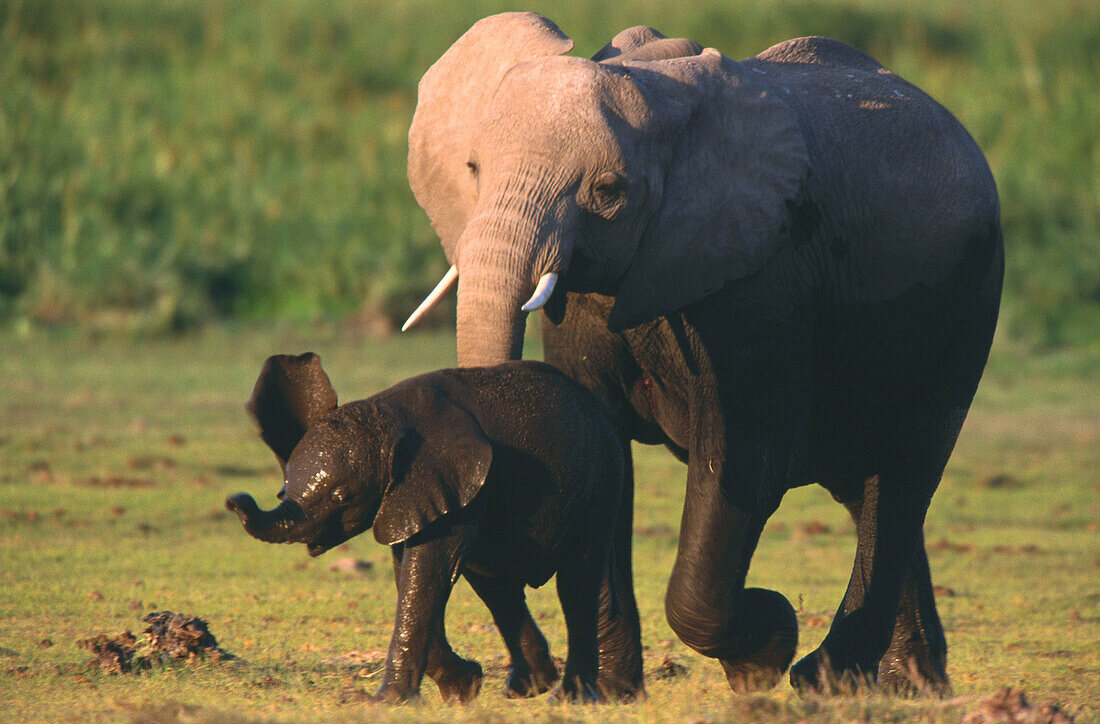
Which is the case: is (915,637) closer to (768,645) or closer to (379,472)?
(768,645)

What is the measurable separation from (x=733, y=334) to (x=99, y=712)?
207 centimetres

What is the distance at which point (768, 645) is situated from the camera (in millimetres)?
5379

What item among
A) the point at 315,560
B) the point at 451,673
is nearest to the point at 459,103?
the point at 451,673

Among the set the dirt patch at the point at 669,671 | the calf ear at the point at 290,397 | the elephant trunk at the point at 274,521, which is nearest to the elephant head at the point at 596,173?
the calf ear at the point at 290,397

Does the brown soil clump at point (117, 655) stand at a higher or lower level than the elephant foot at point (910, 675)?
higher

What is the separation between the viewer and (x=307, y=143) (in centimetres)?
1711

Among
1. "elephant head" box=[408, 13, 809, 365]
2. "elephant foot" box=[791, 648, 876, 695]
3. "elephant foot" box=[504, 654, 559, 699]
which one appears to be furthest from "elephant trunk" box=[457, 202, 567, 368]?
"elephant foot" box=[791, 648, 876, 695]

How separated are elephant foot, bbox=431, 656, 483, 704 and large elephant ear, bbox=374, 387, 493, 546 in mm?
429

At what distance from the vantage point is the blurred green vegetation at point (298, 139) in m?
15.0

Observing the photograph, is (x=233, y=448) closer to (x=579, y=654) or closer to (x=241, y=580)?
(x=241, y=580)

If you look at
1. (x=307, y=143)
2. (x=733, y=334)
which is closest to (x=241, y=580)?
(x=733, y=334)

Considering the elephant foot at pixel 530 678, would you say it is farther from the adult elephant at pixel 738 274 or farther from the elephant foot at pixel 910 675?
the elephant foot at pixel 910 675

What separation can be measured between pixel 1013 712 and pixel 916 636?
175cm

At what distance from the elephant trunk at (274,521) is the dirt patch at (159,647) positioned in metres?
0.74
